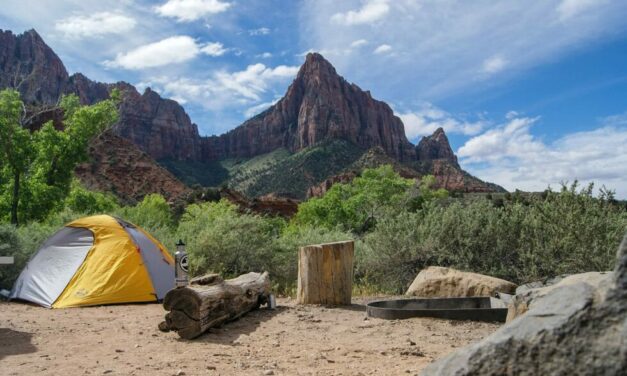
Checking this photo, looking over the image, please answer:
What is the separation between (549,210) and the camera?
10859 millimetres

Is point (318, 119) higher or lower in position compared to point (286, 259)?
higher

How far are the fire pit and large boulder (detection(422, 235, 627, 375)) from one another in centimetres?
509

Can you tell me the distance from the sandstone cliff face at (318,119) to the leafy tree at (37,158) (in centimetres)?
10244

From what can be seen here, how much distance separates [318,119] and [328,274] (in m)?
121

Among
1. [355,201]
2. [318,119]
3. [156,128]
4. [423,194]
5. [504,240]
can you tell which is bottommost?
[504,240]

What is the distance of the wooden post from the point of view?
30.6ft

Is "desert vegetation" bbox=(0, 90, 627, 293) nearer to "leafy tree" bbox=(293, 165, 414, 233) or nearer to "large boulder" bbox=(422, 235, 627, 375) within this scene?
"large boulder" bbox=(422, 235, 627, 375)

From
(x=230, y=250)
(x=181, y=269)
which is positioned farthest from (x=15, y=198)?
(x=181, y=269)

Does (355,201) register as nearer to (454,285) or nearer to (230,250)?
(230,250)

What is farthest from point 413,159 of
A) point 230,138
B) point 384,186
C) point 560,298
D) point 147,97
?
point 560,298

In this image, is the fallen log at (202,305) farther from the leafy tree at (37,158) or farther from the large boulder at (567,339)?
the leafy tree at (37,158)

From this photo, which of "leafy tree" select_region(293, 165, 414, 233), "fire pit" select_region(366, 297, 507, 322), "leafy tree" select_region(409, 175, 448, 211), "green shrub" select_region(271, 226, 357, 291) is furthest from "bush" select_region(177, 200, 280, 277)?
"leafy tree" select_region(293, 165, 414, 233)

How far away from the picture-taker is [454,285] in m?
9.33

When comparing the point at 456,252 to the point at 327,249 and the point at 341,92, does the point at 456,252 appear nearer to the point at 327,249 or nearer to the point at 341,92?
the point at 327,249
